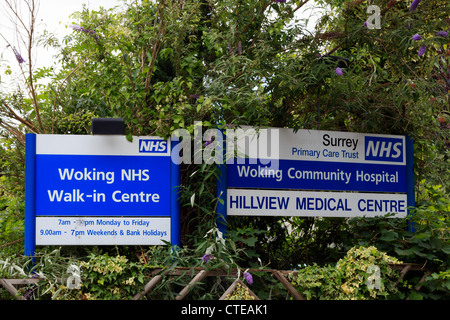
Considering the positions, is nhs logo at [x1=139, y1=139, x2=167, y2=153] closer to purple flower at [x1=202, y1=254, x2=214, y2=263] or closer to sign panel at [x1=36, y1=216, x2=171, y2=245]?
sign panel at [x1=36, y1=216, x2=171, y2=245]

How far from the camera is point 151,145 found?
172 inches

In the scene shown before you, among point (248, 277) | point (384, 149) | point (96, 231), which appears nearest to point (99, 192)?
point (96, 231)

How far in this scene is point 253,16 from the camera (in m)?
4.41

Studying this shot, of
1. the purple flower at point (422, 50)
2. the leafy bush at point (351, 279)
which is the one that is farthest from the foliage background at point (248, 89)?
the leafy bush at point (351, 279)

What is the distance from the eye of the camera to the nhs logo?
4.35m

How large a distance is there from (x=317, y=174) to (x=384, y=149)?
2.70ft

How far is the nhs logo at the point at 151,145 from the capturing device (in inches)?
171

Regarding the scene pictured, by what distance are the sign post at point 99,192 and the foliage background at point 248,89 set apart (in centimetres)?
18

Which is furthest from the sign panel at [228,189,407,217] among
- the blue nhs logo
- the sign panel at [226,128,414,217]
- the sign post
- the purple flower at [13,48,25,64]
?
the purple flower at [13,48,25,64]

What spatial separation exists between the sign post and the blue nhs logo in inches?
78.0

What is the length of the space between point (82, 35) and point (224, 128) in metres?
1.73

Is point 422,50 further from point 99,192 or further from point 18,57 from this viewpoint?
point 18,57

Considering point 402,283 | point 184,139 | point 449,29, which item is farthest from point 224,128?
point 449,29

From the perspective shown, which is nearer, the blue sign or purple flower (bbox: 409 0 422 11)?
the blue sign
